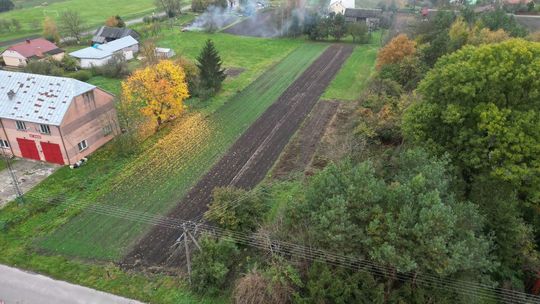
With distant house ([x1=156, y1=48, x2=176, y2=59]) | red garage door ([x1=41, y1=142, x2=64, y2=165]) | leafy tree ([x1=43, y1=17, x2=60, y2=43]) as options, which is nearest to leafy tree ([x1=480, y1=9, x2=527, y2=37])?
distant house ([x1=156, y1=48, x2=176, y2=59])

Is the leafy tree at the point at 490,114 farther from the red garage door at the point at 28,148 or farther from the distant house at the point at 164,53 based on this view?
the distant house at the point at 164,53

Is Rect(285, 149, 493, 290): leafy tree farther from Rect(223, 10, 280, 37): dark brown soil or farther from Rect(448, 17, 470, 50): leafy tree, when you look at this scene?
Rect(223, 10, 280, 37): dark brown soil

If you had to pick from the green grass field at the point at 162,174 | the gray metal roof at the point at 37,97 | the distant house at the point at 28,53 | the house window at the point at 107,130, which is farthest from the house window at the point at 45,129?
the distant house at the point at 28,53

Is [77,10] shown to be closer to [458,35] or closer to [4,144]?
[4,144]

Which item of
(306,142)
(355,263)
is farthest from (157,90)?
(355,263)

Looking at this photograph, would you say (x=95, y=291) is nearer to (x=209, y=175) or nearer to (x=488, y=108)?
(x=209, y=175)

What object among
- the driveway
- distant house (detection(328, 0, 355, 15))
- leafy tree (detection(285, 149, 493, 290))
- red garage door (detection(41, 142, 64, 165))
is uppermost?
distant house (detection(328, 0, 355, 15))

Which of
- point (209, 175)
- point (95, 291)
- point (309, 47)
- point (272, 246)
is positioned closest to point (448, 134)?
point (272, 246)
